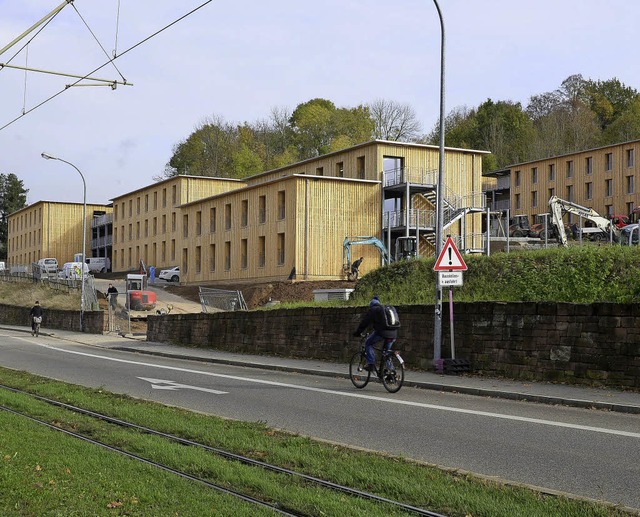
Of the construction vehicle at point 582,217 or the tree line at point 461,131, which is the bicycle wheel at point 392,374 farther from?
the tree line at point 461,131

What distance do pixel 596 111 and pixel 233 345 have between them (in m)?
77.9

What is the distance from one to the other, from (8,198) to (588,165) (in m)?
93.7

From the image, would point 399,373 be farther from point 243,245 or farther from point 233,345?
point 243,245

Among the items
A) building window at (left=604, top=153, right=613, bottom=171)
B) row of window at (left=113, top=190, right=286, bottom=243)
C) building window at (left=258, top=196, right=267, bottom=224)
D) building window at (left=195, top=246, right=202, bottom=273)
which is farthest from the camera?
building window at (left=604, top=153, right=613, bottom=171)

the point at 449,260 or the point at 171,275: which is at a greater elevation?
the point at 171,275

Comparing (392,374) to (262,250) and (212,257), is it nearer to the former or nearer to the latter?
(262,250)

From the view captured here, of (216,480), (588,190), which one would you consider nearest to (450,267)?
(216,480)

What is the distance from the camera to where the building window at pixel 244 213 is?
55.9 meters

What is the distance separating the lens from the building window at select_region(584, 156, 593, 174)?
7488cm

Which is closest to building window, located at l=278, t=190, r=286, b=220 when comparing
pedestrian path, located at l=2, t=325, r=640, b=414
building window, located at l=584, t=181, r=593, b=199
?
pedestrian path, located at l=2, t=325, r=640, b=414

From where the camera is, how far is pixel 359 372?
16.4 meters

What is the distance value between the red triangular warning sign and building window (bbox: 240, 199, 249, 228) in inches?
1494

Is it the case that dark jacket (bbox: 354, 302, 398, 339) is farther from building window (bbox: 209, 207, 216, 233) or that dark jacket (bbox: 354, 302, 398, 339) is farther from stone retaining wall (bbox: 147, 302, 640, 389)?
building window (bbox: 209, 207, 216, 233)

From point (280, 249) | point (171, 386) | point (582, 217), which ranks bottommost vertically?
point (171, 386)
